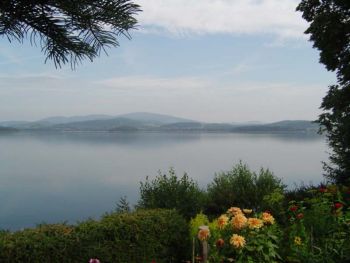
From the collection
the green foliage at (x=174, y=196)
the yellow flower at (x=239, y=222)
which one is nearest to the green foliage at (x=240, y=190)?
the green foliage at (x=174, y=196)

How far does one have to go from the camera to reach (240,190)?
33.0 ft

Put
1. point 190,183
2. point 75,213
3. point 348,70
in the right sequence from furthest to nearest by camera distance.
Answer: point 75,213, point 348,70, point 190,183

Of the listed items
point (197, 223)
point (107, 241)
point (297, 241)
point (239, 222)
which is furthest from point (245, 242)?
point (107, 241)

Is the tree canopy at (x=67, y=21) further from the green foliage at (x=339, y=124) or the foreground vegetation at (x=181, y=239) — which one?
the green foliage at (x=339, y=124)

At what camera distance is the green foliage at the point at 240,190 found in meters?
9.88

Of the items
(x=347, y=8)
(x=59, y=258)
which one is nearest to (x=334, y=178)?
(x=347, y=8)

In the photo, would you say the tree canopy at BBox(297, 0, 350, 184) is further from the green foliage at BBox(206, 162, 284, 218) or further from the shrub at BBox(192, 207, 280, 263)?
the shrub at BBox(192, 207, 280, 263)

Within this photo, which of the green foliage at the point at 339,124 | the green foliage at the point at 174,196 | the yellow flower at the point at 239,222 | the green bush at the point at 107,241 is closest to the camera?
the green bush at the point at 107,241

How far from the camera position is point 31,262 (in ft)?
16.3

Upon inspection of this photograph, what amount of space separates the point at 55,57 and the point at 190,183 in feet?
24.5

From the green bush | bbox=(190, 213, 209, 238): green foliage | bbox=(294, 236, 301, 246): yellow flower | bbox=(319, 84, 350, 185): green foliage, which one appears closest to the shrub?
bbox=(294, 236, 301, 246): yellow flower

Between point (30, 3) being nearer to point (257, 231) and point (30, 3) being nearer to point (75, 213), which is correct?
point (257, 231)

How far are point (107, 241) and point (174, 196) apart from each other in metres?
3.69

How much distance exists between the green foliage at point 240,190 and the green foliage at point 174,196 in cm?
57
